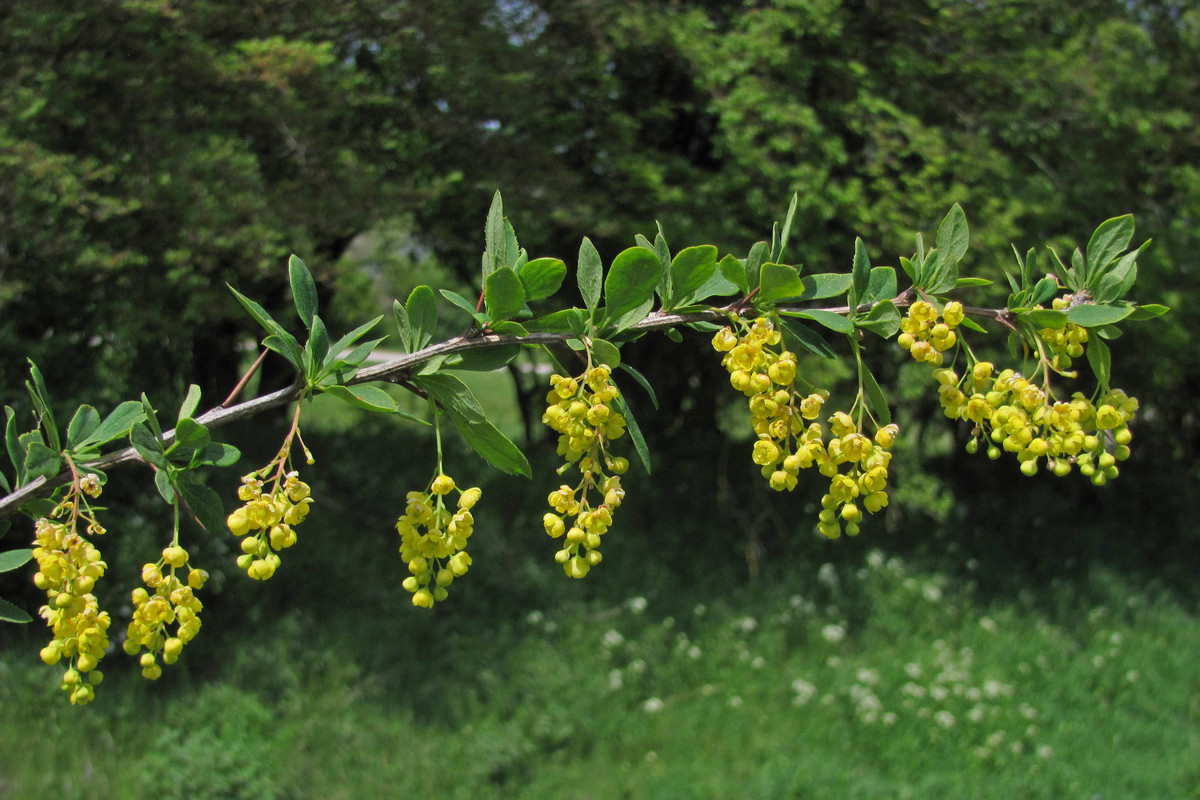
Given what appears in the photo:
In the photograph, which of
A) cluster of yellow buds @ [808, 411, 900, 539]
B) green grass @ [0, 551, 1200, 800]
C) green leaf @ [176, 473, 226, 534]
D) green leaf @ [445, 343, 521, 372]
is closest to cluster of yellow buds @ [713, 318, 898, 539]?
cluster of yellow buds @ [808, 411, 900, 539]

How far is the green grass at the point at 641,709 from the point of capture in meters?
3.38

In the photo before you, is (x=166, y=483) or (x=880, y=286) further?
(x=880, y=286)

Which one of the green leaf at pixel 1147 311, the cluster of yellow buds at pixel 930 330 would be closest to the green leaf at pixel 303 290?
the cluster of yellow buds at pixel 930 330

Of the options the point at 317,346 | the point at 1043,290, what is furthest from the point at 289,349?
the point at 1043,290

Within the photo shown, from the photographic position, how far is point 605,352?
868 millimetres

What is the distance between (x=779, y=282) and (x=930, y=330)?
174 millimetres

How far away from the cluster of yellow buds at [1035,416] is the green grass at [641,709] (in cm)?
276

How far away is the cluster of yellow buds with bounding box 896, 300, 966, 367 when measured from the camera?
0.89 m

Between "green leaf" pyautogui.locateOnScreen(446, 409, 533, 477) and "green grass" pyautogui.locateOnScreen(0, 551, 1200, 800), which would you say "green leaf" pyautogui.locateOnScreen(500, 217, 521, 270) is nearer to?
"green leaf" pyautogui.locateOnScreen(446, 409, 533, 477)

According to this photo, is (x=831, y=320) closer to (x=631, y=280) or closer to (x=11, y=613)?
(x=631, y=280)

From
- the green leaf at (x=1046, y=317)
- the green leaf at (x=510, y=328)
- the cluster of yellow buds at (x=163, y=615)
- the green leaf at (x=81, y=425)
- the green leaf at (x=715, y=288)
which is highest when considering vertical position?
the green leaf at (x=1046, y=317)

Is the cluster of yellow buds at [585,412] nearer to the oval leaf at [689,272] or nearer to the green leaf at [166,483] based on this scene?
the oval leaf at [689,272]

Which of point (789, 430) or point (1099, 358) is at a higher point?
point (1099, 358)

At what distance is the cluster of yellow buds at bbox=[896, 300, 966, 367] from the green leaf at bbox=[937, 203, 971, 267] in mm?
53
